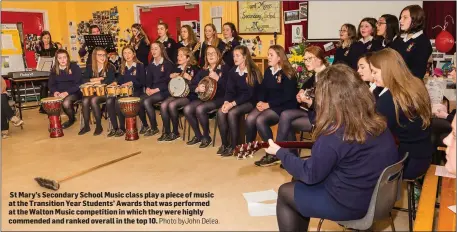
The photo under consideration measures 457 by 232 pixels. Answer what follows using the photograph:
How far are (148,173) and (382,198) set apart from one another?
2.56m

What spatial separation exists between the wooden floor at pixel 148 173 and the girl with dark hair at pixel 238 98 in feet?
0.82

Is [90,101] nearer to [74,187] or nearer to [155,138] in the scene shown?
[155,138]

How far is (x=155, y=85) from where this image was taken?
224 inches

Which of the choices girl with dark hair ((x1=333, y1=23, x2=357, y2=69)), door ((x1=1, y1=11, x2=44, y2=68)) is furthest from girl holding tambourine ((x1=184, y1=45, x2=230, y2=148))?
door ((x1=1, y1=11, x2=44, y2=68))

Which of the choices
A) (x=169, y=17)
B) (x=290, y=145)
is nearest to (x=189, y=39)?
(x=169, y=17)

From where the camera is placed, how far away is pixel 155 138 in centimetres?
551

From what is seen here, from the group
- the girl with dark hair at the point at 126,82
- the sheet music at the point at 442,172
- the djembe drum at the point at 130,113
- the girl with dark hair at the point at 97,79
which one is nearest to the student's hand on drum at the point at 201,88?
the djembe drum at the point at 130,113

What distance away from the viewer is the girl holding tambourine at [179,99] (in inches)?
208

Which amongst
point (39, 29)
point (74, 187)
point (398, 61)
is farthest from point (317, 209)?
point (39, 29)

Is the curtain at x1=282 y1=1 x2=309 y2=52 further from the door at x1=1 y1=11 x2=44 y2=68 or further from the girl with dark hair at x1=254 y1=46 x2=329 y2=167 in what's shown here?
the door at x1=1 y1=11 x2=44 y2=68

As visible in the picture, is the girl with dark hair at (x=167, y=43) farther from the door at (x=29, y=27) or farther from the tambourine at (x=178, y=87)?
the door at (x=29, y=27)

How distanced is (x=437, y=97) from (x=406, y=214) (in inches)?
66.2

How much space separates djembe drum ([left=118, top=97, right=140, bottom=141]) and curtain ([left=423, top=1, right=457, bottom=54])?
4.24m

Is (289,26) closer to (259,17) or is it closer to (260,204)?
(259,17)
